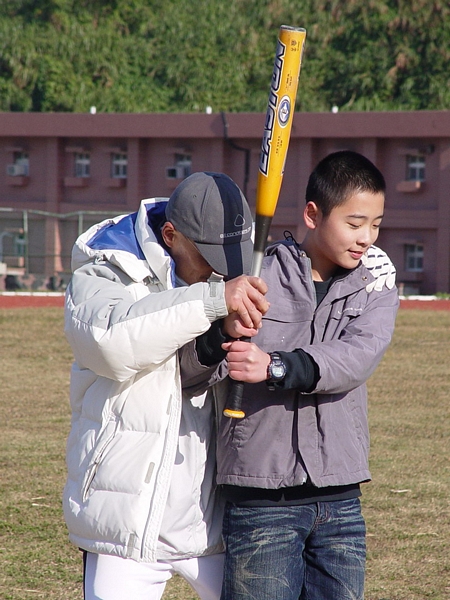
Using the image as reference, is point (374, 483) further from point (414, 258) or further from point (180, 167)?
point (180, 167)

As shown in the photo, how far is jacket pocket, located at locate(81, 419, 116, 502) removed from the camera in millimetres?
2291

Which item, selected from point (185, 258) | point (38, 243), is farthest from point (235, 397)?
point (38, 243)

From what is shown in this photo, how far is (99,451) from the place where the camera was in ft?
7.51

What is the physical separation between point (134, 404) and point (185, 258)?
39 cm

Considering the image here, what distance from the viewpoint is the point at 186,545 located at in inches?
95.3

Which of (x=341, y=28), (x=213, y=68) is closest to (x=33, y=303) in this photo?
(x=213, y=68)

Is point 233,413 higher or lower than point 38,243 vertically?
lower

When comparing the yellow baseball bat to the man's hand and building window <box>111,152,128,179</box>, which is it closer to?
the man's hand

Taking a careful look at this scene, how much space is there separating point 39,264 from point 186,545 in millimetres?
18716

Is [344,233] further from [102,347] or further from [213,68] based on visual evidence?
[213,68]

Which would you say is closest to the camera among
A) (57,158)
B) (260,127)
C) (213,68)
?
(260,127)

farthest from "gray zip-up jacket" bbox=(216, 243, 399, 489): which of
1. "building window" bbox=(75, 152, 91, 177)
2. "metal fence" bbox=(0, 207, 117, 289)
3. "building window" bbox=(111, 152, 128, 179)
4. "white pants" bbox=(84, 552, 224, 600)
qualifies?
"building window" bbox=(75, 152, 91, 177)

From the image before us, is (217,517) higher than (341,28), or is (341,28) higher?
(341,28)

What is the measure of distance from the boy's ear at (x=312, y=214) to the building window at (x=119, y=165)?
19.0 m
